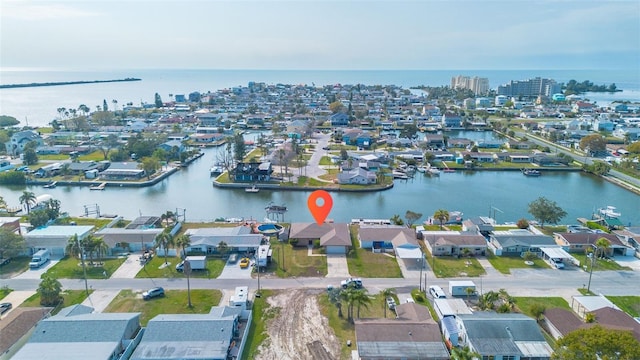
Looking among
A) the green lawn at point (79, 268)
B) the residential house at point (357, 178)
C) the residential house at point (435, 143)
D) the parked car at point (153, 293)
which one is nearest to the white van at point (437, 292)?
the parked car at point (153, 293)

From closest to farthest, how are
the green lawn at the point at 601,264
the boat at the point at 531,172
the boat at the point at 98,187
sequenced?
1. the green lawn at the point at 601,264
2. the boat at the point at 98,187
3. the boat at the point at 531,172

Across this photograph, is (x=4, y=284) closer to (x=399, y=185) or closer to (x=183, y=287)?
(x=183, y=287)

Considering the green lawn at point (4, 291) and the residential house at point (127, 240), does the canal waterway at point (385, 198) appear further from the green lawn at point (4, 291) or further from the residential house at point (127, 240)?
the green lawn at point (4, 291)

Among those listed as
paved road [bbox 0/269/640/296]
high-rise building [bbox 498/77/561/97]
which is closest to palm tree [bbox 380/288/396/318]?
paved road [bbox 0/269/640/296]

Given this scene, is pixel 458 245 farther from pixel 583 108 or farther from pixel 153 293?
pixel 583 108

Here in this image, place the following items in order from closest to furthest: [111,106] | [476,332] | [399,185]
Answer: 1. [476,332]
2. [399,185]
3. [111,106]

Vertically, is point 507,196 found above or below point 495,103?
below

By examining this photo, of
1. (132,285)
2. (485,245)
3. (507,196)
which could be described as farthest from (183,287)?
(507,196)
